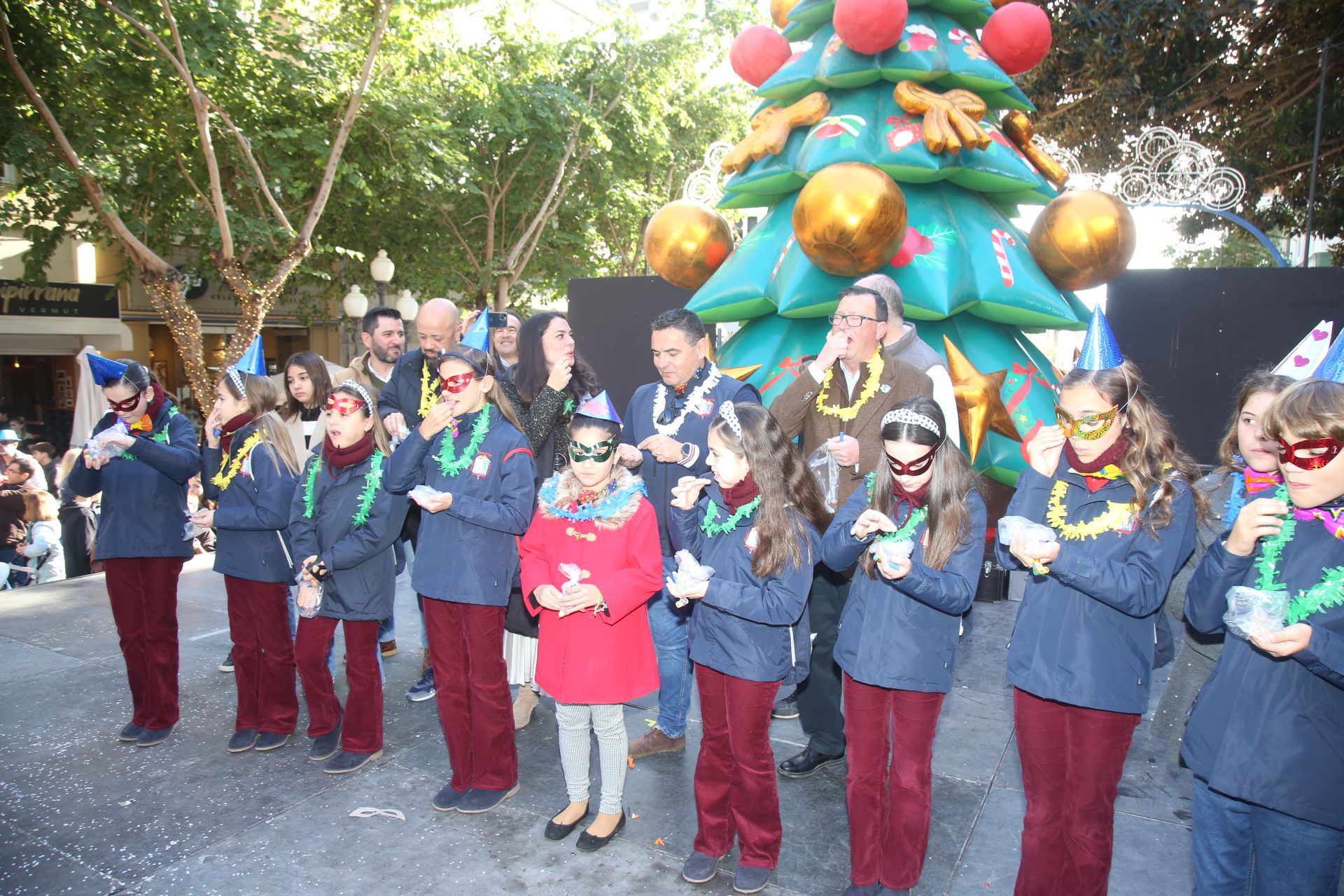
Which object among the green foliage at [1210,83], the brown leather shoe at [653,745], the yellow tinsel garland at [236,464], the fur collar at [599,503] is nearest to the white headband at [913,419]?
the fur collar at [599,503]

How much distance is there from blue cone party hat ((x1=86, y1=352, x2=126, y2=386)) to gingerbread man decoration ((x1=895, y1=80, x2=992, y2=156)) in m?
4.43

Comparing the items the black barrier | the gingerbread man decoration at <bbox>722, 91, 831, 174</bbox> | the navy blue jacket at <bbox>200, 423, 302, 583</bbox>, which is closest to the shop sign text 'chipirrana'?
the navy blue jacket at <bbox>200, 423, 302, 583</bbox>

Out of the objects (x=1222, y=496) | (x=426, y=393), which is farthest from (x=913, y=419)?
(x=426, y=393)

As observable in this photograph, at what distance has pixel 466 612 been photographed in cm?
362

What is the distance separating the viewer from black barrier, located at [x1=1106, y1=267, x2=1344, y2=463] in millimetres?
→ 6754

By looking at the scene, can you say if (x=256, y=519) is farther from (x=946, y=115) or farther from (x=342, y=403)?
(x=946, y=115)

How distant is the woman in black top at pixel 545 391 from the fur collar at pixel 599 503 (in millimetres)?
779

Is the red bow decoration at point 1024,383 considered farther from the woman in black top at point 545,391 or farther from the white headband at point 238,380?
the white headband at point 238,380

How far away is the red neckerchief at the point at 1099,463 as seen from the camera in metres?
2.61

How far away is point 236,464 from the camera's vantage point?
13.7 ft

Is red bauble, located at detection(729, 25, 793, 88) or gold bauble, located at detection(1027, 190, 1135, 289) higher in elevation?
red bauble, located at detection(729, 25, 793, 88)

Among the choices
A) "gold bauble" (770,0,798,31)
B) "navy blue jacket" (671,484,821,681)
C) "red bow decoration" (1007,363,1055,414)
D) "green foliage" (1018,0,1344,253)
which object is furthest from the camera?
"green foliage" (1018,0,1344,253)

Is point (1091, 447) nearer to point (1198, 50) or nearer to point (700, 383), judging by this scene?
point (700, 383)

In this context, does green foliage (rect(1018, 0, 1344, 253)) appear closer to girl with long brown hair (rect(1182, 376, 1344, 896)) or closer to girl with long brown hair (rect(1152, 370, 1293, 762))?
girl with long brown hair (rect(1152, 370, 1293, 762))
